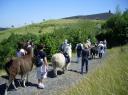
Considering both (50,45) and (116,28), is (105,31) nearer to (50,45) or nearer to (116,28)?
(116,28)

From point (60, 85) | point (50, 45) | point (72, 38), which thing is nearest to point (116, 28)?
point (72, 38)

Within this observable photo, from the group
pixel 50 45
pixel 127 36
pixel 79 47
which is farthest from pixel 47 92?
pixel 127 36

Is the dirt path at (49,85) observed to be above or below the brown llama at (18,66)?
below

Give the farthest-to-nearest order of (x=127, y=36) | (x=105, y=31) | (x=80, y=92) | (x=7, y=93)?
1. (x=105, y=31)
2. (x=127, y=36)
3. (x=7, y=93)
4. (x=80, y=92)

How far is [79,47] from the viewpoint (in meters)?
26.6

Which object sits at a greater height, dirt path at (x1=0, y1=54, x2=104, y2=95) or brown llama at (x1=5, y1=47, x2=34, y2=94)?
brown llama at (x1=5, y1=47, x2=34, y2=94)

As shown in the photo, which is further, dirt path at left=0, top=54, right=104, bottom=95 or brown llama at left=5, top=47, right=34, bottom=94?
dirt path at left=0, top=54, right=104, bottom=95

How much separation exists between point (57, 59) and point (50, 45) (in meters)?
10.1

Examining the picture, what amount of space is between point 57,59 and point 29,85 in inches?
141

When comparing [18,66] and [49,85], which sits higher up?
[18,66]

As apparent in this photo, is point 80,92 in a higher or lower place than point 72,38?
higher

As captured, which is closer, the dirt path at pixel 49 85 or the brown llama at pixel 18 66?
the brown llama at pixel 18 66

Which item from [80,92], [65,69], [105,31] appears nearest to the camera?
[80,92]

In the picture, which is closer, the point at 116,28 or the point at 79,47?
the point at 79,47
